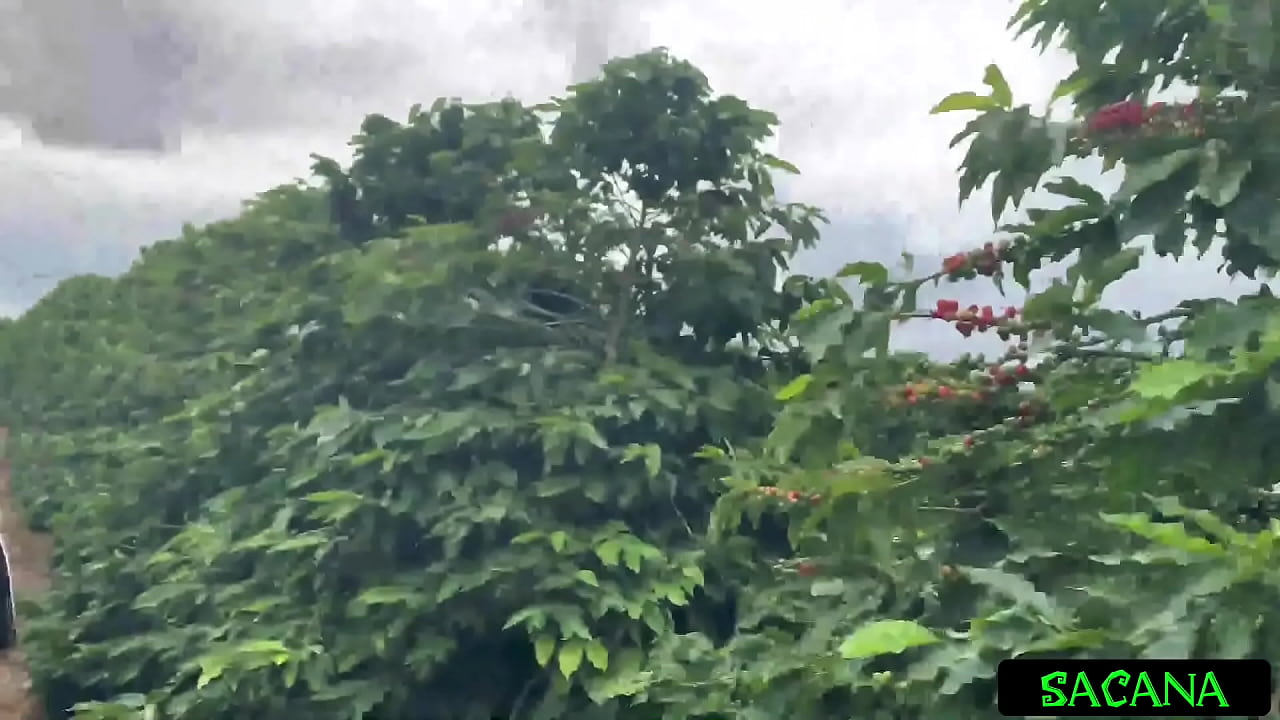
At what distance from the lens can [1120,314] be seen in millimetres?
1897

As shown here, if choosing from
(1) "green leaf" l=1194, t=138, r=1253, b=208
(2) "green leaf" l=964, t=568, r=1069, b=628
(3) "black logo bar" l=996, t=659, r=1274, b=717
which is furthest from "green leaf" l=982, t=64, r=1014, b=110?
(3) "black logo bar" l=996, t=659, r=1274, b=717

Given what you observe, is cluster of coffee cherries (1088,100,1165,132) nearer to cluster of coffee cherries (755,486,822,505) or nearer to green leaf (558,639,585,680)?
cluster of coffee cherries (755,486,822,505)

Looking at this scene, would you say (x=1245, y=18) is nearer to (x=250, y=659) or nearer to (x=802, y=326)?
(x=802, y=326)

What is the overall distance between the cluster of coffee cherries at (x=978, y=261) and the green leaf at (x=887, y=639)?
31.2 inches

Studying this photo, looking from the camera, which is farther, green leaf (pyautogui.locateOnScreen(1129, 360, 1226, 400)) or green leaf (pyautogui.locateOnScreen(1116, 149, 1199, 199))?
green leaf (pyautogui.locateOnScreen(1116, 149, 1199, 199))

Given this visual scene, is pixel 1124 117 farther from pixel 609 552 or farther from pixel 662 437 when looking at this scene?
pixel 662 437

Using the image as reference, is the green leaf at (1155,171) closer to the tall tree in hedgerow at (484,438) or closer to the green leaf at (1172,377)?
the green leaf at (1172,377)

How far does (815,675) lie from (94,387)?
8.41m

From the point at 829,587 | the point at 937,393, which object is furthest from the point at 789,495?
the point at 937,393

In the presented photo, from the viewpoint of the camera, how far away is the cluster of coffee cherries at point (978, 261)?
2135 mm

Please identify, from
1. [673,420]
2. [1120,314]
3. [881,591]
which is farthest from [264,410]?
[1120,314]

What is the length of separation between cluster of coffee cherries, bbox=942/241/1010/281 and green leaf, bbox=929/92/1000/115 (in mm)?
358

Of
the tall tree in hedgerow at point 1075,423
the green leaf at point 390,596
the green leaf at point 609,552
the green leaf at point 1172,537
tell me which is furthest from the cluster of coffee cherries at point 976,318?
the green leaf at point 390,596

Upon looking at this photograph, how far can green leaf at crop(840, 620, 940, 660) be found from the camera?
156cm
